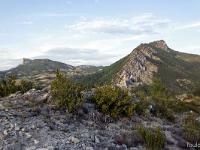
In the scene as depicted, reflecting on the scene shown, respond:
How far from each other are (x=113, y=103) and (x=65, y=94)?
315 cm

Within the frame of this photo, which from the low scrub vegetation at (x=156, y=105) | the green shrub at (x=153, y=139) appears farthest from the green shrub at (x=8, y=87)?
the green shrub at (x=153, y=139)

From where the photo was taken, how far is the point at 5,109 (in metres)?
19.3

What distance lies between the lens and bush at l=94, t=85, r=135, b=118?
834 inches

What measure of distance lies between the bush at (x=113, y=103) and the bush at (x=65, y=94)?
1.39 meters

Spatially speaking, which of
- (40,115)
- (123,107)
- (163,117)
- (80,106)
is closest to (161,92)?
(163,117)

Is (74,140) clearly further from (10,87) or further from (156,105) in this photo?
(156,105)

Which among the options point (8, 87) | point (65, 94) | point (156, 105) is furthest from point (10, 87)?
point (156, 105)

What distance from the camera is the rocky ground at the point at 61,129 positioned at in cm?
1516

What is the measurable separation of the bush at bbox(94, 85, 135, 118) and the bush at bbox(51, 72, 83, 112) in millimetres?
1388

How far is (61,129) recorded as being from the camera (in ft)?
56.9

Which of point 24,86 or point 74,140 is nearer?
point 74,140

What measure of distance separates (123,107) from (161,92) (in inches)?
468

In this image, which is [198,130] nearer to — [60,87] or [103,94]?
[103,94]

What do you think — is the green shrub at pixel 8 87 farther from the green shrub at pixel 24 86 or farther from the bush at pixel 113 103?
the bush at pixel 113 103
